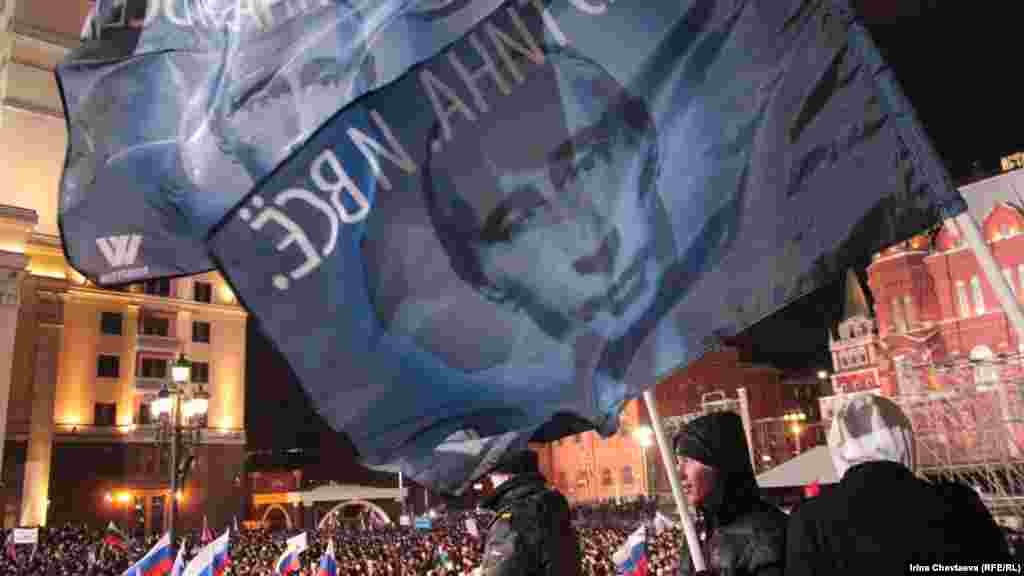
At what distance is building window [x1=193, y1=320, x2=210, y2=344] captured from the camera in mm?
51719

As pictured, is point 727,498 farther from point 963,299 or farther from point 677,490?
point 963,299

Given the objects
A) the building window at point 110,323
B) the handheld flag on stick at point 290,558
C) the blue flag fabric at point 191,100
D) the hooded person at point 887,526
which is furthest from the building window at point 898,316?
the hooded person at point 887,526

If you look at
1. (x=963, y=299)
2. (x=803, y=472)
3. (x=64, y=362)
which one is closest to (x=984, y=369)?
(x=963, y=299)

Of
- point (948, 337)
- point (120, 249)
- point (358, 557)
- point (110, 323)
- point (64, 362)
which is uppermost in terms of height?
point (110, 323)

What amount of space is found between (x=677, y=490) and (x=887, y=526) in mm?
1742

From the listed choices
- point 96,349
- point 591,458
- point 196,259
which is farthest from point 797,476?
point 591,458

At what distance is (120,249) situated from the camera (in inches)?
222

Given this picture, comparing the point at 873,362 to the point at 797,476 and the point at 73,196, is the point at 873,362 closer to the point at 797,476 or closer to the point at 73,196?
the point at 797,476

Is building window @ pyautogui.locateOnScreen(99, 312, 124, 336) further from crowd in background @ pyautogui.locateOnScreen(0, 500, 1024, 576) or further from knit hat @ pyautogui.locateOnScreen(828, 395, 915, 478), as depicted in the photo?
knit hat @ pyautogui.locateOnScreen(828, 395, 915, 478)

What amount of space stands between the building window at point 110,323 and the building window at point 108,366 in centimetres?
150

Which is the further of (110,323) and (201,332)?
(201,332)

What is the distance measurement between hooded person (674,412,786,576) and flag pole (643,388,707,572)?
253 millimetres

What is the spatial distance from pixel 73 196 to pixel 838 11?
5202 millimetres

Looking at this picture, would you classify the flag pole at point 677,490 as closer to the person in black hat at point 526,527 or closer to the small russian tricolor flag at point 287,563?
the person in black hat at point 526,527
